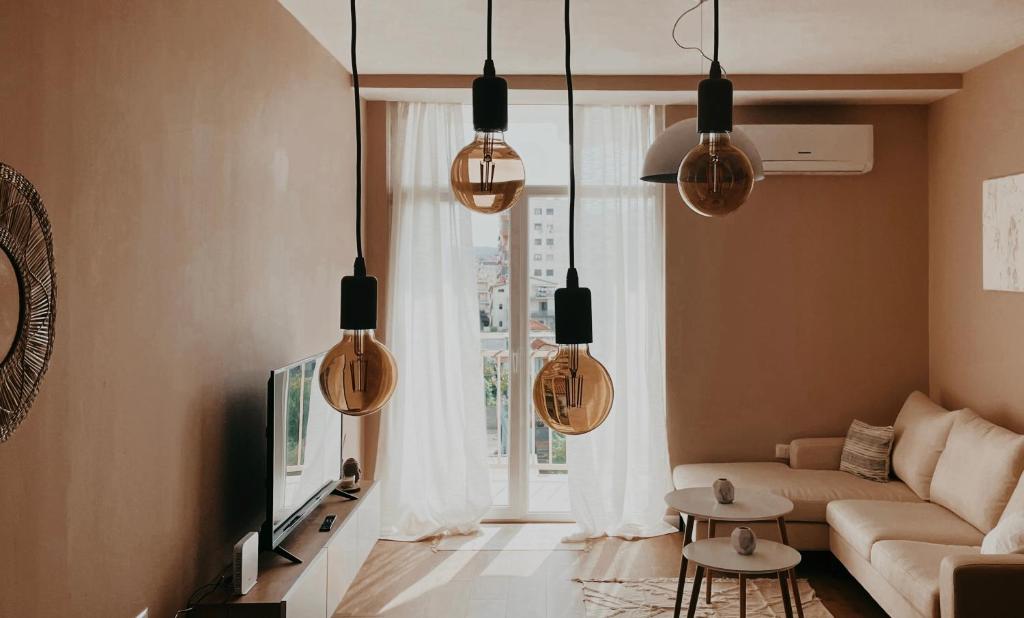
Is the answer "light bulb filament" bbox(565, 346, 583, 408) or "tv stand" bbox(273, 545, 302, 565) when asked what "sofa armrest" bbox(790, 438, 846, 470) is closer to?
"tv stand" bbox(273, 545, 302, 565)

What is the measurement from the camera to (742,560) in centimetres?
313

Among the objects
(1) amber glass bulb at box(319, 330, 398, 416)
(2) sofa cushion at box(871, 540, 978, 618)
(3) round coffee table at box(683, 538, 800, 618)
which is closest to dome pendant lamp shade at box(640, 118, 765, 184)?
(3) round coffee table at box(683, 538, 800, 618)

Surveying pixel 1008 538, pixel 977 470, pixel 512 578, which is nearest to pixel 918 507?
pixel 977 470

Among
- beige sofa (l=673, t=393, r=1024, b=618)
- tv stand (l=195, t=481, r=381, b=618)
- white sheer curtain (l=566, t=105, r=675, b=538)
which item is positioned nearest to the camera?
tv stand (l=195, t=481, r=381, b=618)

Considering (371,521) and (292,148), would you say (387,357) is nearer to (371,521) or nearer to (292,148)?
(292,148)

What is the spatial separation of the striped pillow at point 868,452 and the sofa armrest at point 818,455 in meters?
0.05

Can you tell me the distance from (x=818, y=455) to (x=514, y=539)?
1916mm

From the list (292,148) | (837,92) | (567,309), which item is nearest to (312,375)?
(292,148)

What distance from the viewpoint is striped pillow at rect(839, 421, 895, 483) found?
4.52m

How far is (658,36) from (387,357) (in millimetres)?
3196

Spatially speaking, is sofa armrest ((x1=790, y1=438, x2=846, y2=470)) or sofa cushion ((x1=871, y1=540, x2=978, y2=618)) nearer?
sofa cushion ((x1=871, y1=540, x2=978, y2=618))

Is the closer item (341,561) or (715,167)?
(715,167)

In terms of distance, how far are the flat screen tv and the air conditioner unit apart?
303 centimetres

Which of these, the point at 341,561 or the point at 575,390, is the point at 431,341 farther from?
the point at 575,390
